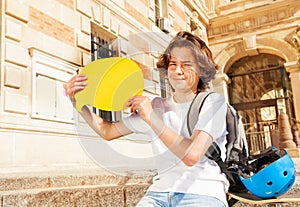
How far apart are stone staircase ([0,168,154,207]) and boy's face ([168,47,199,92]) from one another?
2.06 feet

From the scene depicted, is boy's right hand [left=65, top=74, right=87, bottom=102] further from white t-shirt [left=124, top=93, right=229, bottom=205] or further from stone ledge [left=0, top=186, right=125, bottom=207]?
stone ledge [left=0, top=186, right=125, bottom=207]

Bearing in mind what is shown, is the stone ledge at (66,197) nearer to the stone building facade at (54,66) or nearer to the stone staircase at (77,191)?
the stone staircase at (77,191)

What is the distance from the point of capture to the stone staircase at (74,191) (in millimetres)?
2566

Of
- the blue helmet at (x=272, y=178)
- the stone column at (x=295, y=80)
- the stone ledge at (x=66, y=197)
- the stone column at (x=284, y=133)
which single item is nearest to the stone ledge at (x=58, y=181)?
the stone ledge at (x=66, y=197)

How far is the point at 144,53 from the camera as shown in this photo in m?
1.62

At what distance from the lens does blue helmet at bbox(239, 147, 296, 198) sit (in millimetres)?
1994

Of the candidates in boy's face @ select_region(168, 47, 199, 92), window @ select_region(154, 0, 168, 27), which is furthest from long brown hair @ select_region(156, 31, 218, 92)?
window @ select_region(154, 0, 168, 27)

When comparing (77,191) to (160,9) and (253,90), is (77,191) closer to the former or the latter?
(160,9)

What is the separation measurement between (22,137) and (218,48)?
1243cm

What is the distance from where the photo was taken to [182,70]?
1606 millimetres

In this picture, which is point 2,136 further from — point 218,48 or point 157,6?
point 218,48

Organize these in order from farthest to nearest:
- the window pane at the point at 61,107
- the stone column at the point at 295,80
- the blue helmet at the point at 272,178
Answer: the stone column at the point at 295,80, the window pane at the point at 61,107, the blue helmet at the point at 272,178

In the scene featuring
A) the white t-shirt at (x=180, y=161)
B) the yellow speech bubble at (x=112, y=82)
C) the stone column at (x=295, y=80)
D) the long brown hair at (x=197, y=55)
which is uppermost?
the stone column at (x=295, y=80)

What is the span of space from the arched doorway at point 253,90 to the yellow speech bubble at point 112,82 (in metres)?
15.3
